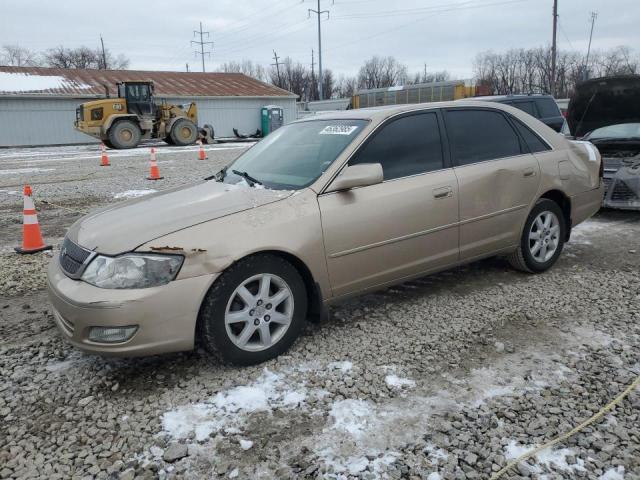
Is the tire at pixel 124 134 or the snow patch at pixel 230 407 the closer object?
the snow patch at pixel 230 407

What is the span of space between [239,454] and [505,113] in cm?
372

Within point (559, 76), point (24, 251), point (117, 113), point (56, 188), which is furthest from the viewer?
point (559, 76)

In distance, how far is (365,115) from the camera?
4.01 meters

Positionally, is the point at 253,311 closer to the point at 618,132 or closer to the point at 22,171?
the point at 618,132

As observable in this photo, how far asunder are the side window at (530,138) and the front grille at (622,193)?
269 cm

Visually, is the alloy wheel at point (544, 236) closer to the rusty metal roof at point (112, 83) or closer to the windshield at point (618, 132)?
the windshield at point (618, 132)

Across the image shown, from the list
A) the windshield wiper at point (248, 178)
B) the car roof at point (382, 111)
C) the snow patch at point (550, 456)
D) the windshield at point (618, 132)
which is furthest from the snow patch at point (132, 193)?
the snow patch at point (550, 456)

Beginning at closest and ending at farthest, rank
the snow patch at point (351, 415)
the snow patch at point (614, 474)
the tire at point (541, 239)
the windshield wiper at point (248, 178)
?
the snow patch at point (614, 474), the snow patch at point (351, 415), the windshield wiper at point (248, 178), the tire at point (541, 239)

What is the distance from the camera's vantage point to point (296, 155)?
4.04 meters

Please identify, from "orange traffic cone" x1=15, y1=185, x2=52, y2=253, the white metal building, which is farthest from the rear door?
the white metal building

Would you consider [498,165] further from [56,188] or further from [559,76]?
[559,76]

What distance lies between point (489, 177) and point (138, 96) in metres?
22.2

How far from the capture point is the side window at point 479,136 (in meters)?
4.29

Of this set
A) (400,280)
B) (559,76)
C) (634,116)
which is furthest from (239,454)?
(559,76)
